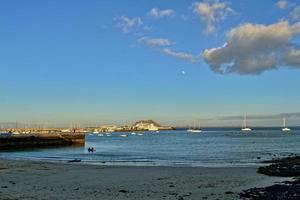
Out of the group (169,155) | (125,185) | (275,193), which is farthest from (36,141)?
(275,193)

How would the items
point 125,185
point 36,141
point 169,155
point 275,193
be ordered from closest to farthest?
point 275,193 → point 125,185 → point 169,155 → point 36,141

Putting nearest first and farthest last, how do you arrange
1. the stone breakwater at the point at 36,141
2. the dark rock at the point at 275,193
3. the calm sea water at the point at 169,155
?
the dark rock at the point at 275,193 → the calm sea water at the point at 169,155 → the stone breakwater at the point at 36,141

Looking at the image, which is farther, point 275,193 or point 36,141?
point 36,141

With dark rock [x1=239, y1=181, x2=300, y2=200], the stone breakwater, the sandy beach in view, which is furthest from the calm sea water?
dark rock [x1=239, y1=181, x2=300, y2=200]

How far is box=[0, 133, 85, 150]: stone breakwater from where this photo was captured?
8962 centimetres

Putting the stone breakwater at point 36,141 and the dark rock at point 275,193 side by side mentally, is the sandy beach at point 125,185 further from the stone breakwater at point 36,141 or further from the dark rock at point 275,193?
the stone breakwater at point 36,141

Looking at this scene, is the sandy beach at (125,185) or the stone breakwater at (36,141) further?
the stone breakwater at (36,141)

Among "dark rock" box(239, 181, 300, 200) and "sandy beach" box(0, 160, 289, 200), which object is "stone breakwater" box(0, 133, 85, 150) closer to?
"sandy beach" box(0, 160, 289, 200)

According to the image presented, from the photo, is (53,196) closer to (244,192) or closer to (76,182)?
(76,182)

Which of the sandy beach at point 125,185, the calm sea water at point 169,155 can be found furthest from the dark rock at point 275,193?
the calm sea water at point 169,155

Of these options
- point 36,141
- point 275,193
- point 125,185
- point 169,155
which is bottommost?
point 169,155

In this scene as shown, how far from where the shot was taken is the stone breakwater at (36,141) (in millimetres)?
89625

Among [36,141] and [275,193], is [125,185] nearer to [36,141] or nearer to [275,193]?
[275,193]

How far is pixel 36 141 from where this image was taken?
9775 centimetres
